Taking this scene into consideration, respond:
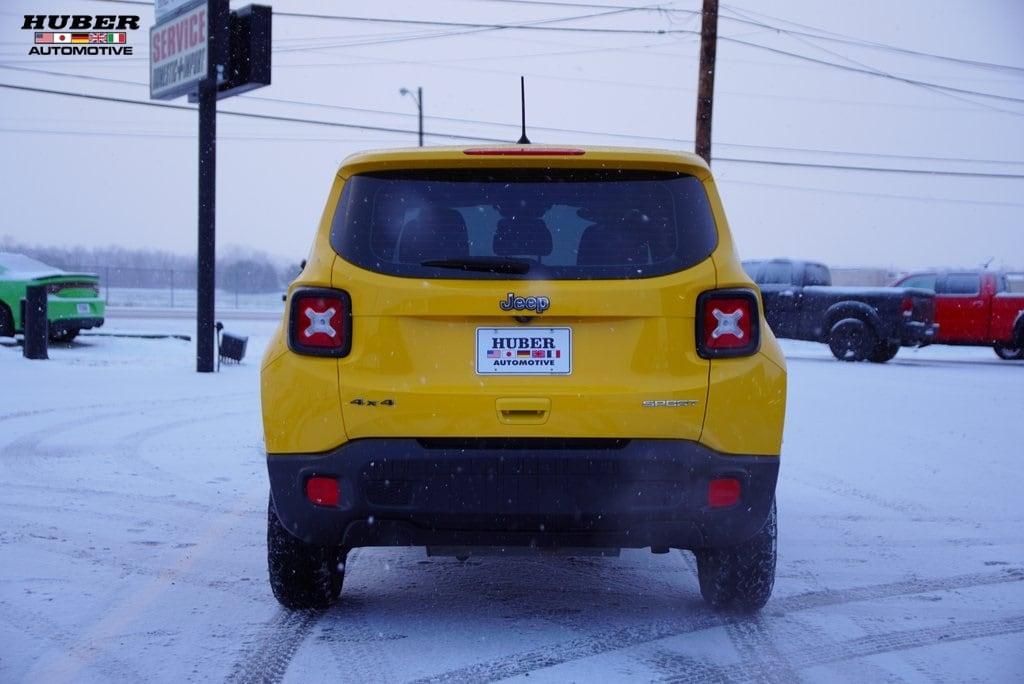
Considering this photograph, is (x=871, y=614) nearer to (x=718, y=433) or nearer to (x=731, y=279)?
(x=718, y=433)

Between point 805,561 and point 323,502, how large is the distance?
8.69ft

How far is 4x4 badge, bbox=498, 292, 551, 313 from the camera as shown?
143 inches

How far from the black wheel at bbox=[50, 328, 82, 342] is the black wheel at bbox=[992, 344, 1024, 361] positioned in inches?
700

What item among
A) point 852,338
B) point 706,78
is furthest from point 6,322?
point 852,338

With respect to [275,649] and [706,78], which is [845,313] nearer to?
[706,78]

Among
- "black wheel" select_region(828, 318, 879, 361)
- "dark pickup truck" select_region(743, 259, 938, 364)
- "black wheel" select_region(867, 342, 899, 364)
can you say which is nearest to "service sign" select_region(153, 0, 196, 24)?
"dark pickup truck" select_region(743, 259, 938, 364)

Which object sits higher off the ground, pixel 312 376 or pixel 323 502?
pixel 312 376

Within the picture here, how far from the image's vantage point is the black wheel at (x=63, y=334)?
1795cm

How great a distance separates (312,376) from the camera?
3711 mm

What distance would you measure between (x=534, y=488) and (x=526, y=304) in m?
0.62

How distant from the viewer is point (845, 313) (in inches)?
800

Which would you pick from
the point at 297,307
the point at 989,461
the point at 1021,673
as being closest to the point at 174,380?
the point at 989,461

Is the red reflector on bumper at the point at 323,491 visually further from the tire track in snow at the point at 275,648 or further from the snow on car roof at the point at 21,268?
the snow on car roof at the point at 21,268

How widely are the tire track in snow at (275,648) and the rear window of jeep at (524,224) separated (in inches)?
54.1
